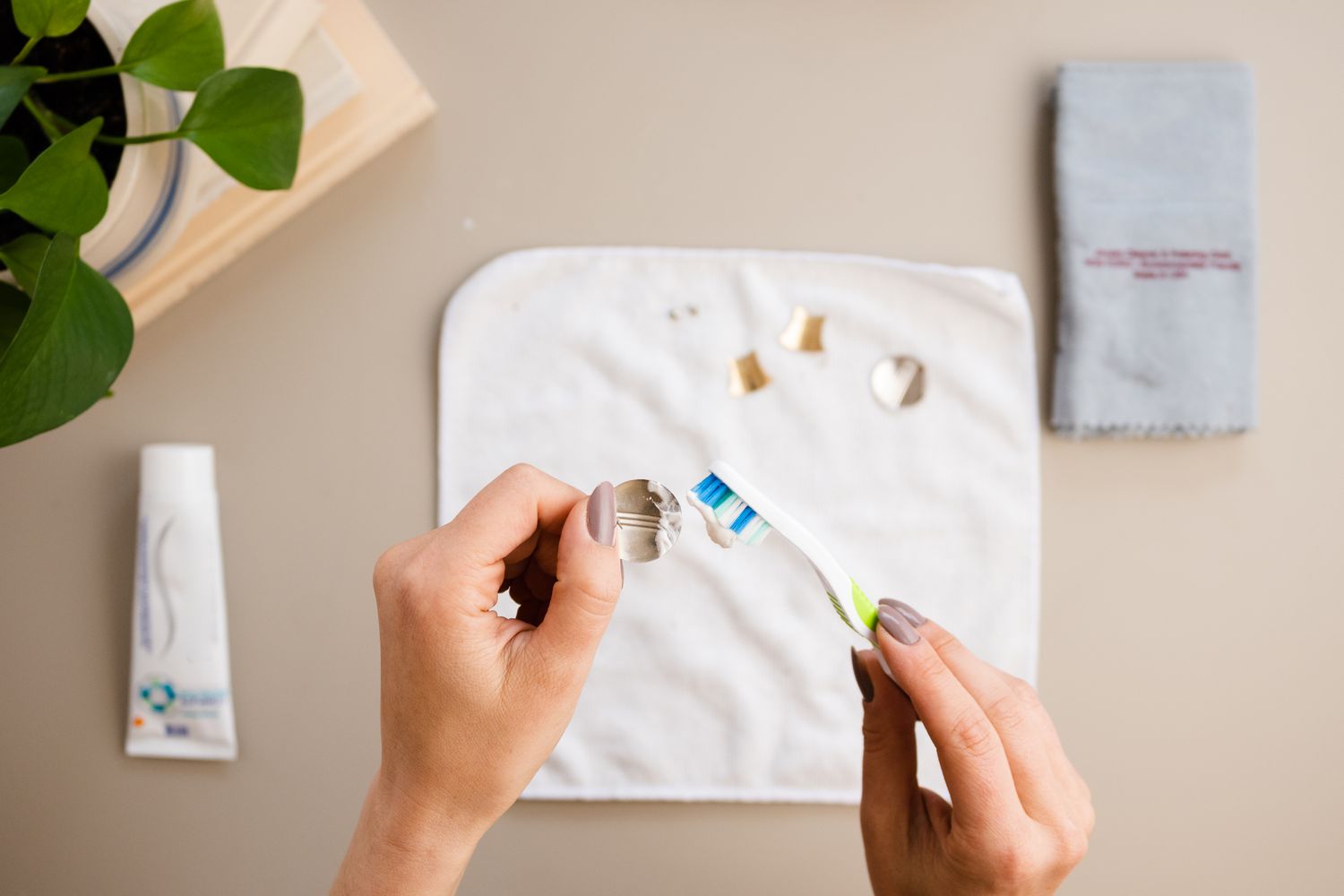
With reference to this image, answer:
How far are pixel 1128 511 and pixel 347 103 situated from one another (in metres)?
0.70

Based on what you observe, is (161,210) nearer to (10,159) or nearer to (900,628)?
(10,159)

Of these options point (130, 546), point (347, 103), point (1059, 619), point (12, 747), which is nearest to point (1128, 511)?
point (1059, 619)

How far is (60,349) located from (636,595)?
426mm

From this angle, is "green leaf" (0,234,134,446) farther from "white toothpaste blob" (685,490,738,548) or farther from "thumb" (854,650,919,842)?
"thumb" (854,650,919,842)

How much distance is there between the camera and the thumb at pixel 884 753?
52 cm

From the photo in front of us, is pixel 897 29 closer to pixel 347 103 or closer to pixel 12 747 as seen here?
pixel 347 103

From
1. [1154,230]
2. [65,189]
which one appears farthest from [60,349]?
[1154,230]

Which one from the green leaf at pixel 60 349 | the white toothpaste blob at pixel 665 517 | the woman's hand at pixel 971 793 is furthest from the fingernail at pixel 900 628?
the green leaf at pixel 60 349

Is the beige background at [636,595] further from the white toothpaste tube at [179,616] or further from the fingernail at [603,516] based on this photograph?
the fingernail at [603,516]

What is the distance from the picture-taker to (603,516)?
1.30 feet

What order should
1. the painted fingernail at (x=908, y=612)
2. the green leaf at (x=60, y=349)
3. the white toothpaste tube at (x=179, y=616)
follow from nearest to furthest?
the green leaf at (x=60, y=349), the painted fingernail at (x=908, y=612), the white toothpaste tube at (x=179, y=616)

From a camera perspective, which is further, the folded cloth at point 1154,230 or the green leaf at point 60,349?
the folded cloth at point 1154,230

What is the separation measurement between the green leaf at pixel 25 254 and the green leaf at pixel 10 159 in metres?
0.03

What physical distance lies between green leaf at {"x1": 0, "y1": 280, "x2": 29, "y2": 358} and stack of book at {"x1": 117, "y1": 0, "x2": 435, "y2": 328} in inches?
4.8
